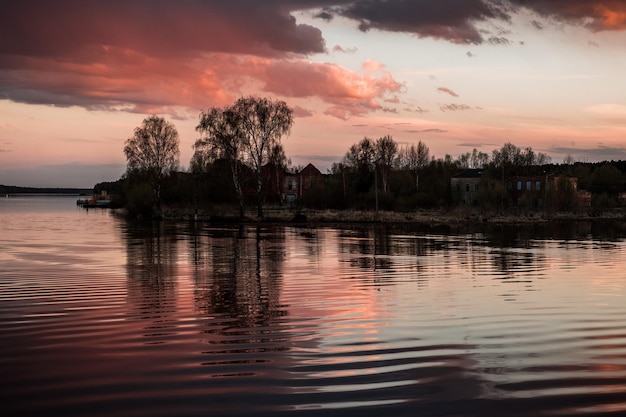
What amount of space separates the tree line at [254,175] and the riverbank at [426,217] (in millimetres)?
2255

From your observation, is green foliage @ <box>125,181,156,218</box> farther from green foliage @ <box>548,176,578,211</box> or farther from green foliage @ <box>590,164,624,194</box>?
green foliage @ <box>590,164,624,194</box>

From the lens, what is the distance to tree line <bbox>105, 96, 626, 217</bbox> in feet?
227

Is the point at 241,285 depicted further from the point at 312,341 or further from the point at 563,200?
the point at 563,200

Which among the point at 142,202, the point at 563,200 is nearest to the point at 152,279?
the point at 142,202

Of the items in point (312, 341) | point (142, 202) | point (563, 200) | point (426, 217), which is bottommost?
point (426, 217)

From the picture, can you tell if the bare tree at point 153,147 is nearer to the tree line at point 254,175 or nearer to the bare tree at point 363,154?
the tree line at point 254,175

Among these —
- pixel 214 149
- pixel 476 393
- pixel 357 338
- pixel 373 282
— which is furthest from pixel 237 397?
pixel 214 149

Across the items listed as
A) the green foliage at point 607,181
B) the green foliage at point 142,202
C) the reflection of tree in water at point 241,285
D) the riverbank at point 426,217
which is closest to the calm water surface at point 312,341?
the reflection of tree in water at point 241,285

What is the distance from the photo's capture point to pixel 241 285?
56.7 ft

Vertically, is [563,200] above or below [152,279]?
above

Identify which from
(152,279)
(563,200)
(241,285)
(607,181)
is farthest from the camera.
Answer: (607,181)

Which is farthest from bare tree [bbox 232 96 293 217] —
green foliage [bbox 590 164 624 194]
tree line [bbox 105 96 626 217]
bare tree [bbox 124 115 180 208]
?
green foliage [bbox 590 164 624 194]

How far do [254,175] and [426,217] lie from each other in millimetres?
19457

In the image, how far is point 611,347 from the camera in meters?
9.59
